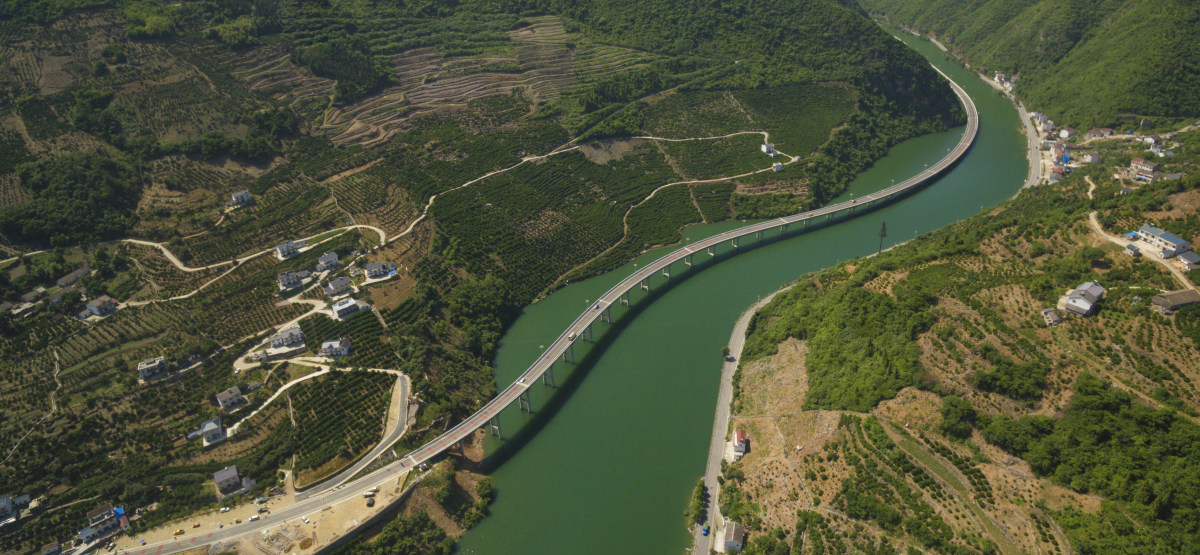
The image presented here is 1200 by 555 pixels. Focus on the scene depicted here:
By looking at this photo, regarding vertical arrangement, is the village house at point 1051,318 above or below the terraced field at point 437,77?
below

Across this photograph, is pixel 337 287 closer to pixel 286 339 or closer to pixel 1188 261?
pixel 286 339

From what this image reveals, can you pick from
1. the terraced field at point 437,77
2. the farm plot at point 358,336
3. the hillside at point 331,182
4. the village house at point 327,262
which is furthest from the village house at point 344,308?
the terraced field at point 437,77

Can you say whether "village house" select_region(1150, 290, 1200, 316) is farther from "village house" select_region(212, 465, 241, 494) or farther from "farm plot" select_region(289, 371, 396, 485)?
"village house" select_region(212, 465, 241, 494)

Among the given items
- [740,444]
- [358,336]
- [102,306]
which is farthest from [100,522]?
[740,444]

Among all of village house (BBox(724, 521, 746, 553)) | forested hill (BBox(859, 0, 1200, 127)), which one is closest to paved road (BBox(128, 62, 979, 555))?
forested hill (BBox(859, 0, 1200, 127))

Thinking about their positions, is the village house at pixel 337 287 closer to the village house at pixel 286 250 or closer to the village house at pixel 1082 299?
the village house at pixel 286 250

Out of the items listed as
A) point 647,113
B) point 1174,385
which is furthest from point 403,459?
point 647,113

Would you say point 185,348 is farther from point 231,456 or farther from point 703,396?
point 703,396
